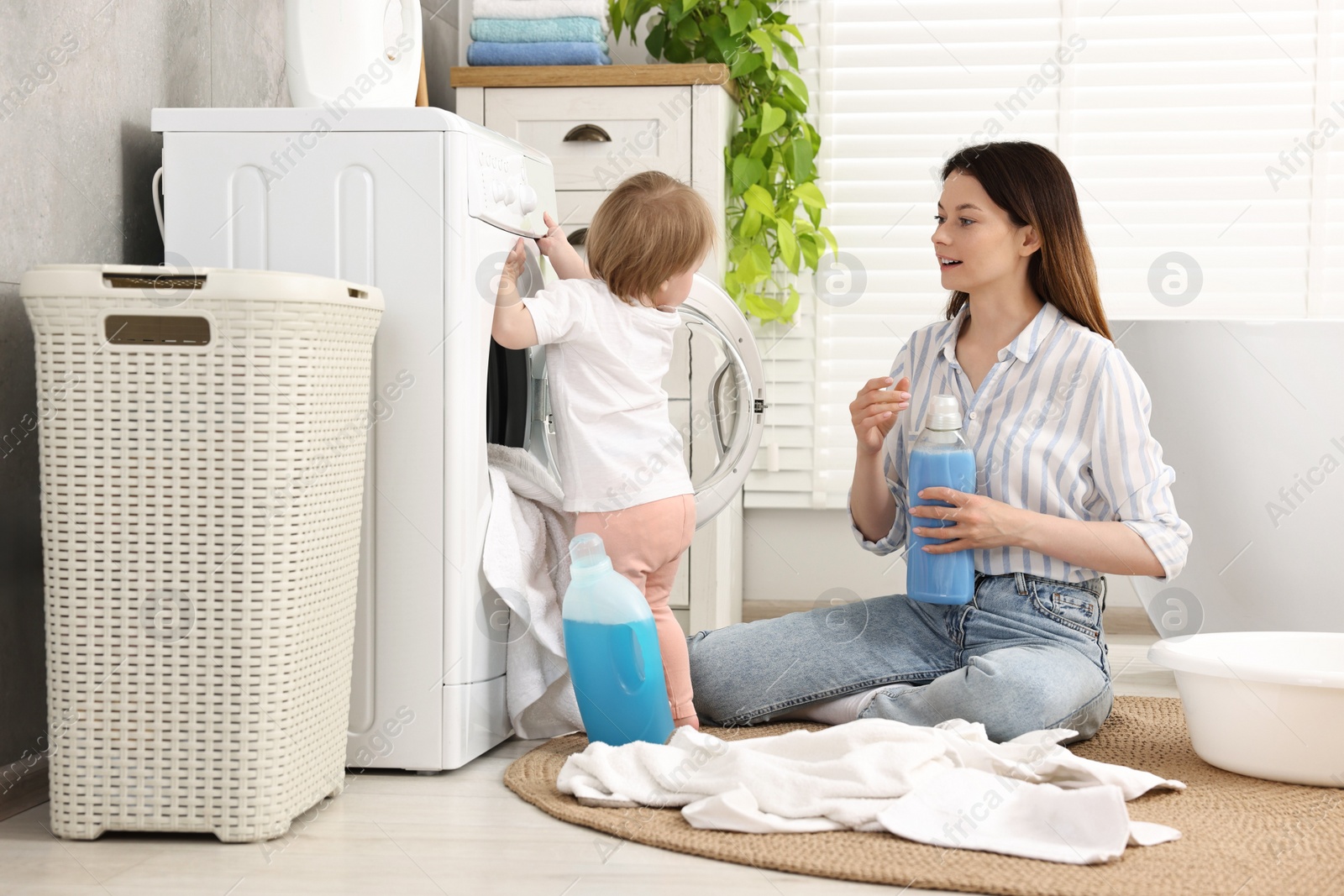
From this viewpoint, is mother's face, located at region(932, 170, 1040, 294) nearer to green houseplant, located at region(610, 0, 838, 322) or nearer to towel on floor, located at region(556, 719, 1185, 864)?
towel on floor, located at region(556, 719, 1185, 864)

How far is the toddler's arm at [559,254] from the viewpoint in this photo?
5.58 feet

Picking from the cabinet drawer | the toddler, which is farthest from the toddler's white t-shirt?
the cabinet drawer

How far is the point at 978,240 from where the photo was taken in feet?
5.23

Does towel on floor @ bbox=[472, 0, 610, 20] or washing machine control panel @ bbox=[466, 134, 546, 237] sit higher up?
towel on floor @ bbox=[472, 0, 610, 20]

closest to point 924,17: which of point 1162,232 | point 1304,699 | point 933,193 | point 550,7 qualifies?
point 933,193

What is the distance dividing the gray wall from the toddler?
50cm

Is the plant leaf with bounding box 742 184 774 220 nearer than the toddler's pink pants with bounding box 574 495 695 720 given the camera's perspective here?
No

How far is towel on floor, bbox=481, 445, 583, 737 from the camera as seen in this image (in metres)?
1.54

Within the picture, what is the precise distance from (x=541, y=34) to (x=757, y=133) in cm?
46

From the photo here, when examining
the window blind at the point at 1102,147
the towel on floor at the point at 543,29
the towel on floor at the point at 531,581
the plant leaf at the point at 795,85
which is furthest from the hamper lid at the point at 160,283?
the window blind at the point at 1102,147

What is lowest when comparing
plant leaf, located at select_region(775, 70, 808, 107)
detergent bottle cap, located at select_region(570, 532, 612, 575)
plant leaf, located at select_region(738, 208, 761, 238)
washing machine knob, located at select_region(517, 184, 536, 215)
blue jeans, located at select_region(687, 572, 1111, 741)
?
blue jeans, located at select_region(687, 572, 1111, 741)

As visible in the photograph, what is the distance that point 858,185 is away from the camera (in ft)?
9.02

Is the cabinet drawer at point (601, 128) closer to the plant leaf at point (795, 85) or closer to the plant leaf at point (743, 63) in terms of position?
the plant leaf at point (743, 63)

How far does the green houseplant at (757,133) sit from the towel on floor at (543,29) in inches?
6.3
